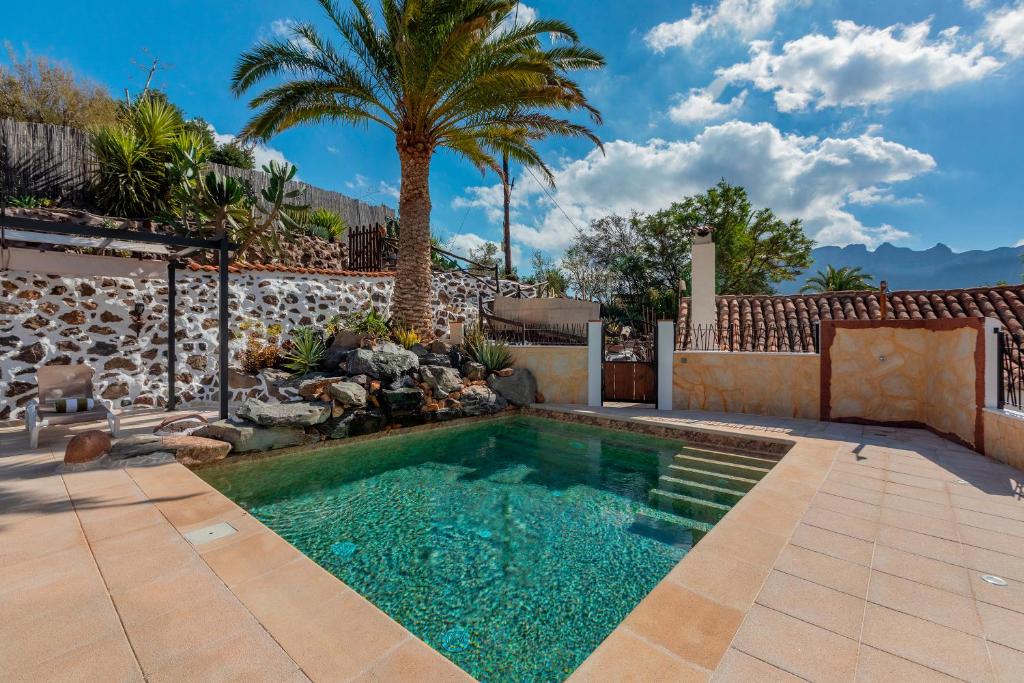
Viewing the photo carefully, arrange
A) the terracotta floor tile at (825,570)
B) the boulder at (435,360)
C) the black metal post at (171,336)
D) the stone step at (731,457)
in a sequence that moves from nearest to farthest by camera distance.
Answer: the terracotta floor tile at (825,570) → the stone step at (731,457) → the black metal post at (171,336) → the boulder at (435,360)

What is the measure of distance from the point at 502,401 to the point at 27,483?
23.9 ft

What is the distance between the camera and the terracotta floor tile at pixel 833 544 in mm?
3051

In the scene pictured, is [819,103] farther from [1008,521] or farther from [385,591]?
[385,591]

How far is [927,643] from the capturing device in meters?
2.17

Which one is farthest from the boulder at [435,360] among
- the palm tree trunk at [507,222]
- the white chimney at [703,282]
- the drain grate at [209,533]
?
the palm tree trunk at [507,222]

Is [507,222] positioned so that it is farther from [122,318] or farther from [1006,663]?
[1006,663]

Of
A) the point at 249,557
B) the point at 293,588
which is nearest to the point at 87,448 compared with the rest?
the point at 249,557

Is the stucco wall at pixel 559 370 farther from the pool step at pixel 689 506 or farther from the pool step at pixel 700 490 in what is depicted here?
the pool step at pixel 689 506

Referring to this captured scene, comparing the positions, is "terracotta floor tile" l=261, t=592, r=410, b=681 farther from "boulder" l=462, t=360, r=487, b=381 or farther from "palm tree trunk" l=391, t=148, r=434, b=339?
Result: "palm tree trunk" l=391, t=148, r=434, b=339

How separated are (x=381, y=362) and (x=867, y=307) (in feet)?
41.9

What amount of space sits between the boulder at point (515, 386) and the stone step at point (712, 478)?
4.35m

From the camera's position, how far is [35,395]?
24.2ft

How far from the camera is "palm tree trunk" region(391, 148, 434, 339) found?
10008mm

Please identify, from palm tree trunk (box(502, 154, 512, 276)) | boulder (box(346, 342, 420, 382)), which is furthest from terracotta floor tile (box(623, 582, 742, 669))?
palm tree trunk (box(502, 154, 512, 276))
